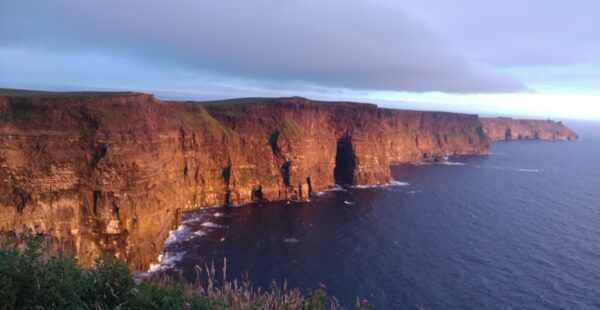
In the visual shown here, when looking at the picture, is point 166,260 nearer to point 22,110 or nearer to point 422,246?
point 22,110

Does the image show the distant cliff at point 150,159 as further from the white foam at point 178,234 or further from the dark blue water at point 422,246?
the dark blue water at point 422,246

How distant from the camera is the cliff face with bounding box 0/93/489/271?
1817 inches

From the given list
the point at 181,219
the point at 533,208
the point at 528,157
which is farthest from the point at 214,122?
the point at 528,157

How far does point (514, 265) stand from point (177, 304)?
56866mm

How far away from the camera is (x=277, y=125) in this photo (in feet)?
319

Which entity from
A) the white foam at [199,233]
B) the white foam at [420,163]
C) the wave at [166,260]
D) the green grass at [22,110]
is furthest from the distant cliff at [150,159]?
the white foam at [420,163]

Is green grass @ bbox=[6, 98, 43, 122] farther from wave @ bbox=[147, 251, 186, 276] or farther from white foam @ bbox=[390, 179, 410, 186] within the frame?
white foam @ bbox=[390, 179, 410, 186]

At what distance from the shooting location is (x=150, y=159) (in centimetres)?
5484

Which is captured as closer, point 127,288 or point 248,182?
point 127,288

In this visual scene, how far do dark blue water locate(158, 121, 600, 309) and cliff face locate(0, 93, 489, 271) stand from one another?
6.50 m

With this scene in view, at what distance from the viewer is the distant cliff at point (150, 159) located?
151 feet

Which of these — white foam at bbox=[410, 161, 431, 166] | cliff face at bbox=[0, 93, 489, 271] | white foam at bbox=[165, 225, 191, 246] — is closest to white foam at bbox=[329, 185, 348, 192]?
cliff face at bbox=[0, 93, 489, 271]

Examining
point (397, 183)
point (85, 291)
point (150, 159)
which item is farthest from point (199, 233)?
point (397, 183)

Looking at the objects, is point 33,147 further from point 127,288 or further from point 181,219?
point 127,288
